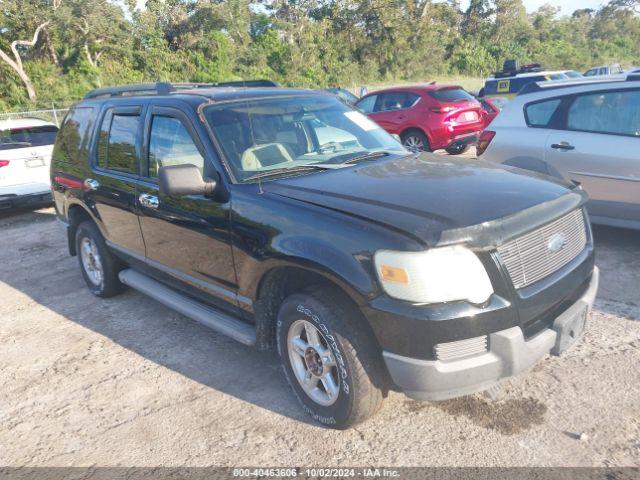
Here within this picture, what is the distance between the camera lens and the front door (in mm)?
3467

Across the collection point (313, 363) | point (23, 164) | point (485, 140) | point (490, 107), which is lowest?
point (313, 363)

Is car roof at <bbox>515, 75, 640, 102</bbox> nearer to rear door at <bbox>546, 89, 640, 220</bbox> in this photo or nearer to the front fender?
rear door at <bbox>546, 89, 640, 220</bbox>

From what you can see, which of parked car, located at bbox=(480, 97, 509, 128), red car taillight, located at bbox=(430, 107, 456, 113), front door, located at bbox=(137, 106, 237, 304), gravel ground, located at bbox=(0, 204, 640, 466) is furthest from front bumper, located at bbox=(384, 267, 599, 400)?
parked car, located at bbox=(480, 97, 509, 128)

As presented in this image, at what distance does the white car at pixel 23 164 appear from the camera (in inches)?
334

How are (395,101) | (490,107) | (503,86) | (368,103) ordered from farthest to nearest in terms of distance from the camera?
(503,86)
(490,107)
(368,103)
(395,101)

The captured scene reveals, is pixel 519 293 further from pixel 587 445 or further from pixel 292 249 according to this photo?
pixel 292 249

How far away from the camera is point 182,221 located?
3.72 metres

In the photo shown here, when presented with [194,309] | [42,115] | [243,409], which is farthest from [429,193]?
[42,115]

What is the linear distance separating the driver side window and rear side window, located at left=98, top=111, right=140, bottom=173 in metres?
0.26

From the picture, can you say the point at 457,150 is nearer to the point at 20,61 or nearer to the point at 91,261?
the point at 91,261

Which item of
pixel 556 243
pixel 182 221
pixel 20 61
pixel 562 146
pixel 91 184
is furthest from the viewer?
pixel 20 61

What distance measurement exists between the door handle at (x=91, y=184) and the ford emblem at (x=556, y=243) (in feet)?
12.2

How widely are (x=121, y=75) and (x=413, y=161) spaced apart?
32626 mm

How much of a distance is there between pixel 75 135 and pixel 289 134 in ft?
8.50
